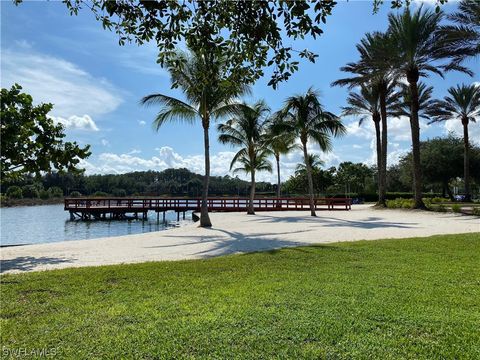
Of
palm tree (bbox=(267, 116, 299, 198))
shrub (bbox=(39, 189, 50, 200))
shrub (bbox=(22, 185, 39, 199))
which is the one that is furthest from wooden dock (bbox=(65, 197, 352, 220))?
shrub (bbox=(39, 189, 50, 200))

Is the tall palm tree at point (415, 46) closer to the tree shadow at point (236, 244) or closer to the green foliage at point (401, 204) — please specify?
the green foliage at point (401, 204)

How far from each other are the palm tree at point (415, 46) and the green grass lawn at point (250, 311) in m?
19.9

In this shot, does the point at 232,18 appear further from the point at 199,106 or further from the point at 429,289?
the point at 199,106

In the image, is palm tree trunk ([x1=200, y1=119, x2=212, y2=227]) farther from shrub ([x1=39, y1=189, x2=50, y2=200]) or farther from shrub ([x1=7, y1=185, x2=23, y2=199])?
shrub ([x1=39, y1=189, x2=50, y2=200])

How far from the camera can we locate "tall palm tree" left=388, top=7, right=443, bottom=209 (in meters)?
23.5

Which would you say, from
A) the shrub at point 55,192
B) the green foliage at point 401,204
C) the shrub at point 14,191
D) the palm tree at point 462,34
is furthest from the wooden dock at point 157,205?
the shrub at point 55,192

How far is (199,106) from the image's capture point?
1897 cm

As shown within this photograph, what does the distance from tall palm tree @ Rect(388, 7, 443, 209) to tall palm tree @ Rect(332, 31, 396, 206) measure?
1.98ft

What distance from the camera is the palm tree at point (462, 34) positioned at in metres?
20.4

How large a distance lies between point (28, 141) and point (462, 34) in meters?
21.0

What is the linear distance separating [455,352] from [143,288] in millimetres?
3731

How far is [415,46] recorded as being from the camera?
77.8 ft

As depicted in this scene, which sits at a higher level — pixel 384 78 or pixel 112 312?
pixel 384 78

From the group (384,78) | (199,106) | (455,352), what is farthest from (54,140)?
(384,78)
